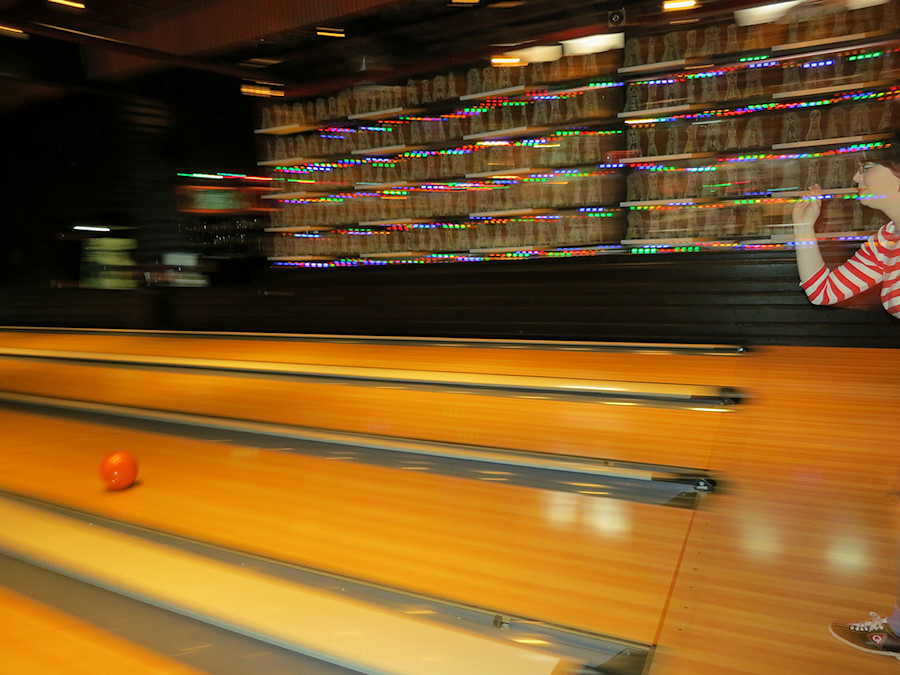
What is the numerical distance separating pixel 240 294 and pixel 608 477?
16.9ft

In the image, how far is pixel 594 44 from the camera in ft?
14.5

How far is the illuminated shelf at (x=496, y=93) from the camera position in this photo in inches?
186

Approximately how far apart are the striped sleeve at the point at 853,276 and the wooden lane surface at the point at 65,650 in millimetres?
2117

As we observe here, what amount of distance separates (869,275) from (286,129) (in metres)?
5.26

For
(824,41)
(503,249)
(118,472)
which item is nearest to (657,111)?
(824,41)

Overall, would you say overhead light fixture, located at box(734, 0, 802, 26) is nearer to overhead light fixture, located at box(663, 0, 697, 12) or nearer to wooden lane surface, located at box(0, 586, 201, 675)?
overhead light fixture, located at box(663, 0, 697, 12)

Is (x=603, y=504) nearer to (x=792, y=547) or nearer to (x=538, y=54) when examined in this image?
(x=792, y=547)

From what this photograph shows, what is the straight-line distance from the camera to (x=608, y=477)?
7.35 ft

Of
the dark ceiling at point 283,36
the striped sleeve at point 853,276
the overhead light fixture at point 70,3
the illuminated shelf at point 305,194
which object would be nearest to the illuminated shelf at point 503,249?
the dark ceiling at point 283,36

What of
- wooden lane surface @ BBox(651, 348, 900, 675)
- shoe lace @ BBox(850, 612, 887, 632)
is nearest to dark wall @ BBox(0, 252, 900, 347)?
wooden lane surface @ BBox(651, 348, 900, 675)

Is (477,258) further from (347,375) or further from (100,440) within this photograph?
(100,440)

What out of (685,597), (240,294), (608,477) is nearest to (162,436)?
(608,477)

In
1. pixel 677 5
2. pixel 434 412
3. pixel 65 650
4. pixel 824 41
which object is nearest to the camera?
pixel 65 650

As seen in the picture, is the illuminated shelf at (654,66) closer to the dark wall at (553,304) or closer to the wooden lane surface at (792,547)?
the dark wall at (553,304)
